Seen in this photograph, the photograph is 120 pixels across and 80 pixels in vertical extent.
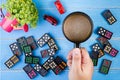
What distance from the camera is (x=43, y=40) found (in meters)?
1.44

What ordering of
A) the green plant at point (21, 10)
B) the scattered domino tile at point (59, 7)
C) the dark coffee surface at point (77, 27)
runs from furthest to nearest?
the scattered domino tile at point (59, 7), the green plant at point (21, 10), the dark coffee surface at point (77, 27)

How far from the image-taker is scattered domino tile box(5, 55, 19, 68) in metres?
1.45

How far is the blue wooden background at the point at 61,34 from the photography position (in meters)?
1.43

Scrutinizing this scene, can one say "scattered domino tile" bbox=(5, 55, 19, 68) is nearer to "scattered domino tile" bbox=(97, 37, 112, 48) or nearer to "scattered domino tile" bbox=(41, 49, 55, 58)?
"scattered domino tile" bbox=(41, 49, 55, 58)

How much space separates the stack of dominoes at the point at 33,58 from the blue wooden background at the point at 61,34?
0.07ft

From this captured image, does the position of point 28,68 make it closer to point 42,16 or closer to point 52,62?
point 52,62

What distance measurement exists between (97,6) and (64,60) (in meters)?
0.32

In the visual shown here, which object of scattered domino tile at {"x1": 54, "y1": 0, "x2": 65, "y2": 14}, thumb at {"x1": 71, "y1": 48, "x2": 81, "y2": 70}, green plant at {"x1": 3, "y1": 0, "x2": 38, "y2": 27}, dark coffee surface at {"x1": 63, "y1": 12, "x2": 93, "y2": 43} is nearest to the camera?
thumb at {"x1": 71, "y1": 48, "x2": 81, "y2": 70}

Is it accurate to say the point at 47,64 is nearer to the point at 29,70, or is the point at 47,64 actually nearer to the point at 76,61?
the point at 29,70

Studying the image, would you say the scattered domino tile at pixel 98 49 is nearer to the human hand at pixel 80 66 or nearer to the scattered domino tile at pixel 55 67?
the scattered domino tile at pixel 55 67

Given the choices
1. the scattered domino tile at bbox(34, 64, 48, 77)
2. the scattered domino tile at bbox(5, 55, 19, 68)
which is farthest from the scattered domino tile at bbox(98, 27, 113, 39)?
the scattered domino tile at bbox(5, 55, 19, 68)

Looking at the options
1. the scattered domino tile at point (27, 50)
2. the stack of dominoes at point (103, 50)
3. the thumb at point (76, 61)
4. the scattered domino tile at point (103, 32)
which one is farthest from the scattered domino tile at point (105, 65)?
the thumb at point (76, 61)

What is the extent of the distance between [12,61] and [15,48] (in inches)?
2.6

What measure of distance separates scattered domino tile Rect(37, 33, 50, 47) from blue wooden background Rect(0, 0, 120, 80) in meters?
0.02
